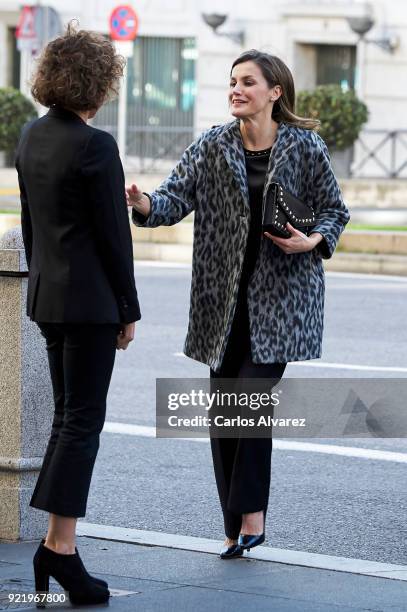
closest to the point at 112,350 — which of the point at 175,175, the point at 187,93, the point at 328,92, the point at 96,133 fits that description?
the point at 96,133

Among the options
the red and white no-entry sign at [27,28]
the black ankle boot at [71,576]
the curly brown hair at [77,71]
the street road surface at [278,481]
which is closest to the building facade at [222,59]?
the red and white no-entry sign at [27,28]

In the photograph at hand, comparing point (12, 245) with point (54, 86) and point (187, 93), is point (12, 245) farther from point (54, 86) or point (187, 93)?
point (187, 93)

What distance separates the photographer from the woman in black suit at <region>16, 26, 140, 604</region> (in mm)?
4809

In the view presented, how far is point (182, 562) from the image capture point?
18.1 feet

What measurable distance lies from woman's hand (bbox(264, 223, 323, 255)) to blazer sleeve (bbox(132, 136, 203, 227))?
378 mm

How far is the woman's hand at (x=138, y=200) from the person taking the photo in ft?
18.0

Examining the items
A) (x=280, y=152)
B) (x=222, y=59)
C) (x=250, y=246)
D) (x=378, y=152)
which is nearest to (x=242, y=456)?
(x=250, y=246)

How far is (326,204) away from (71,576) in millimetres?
1719

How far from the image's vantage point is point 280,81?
5680 mm

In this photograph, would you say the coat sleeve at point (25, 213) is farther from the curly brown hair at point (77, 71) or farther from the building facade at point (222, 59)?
the building facade at point (222, 59)

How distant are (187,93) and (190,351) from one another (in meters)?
26.2

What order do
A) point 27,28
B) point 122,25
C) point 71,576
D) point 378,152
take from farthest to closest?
1. point 378,152
2. point 122,25
3. point 27,28
4. point 71,576

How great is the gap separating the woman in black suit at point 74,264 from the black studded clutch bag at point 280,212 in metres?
0.72

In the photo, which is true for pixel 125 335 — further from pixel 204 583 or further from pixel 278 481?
pixel 278 481
